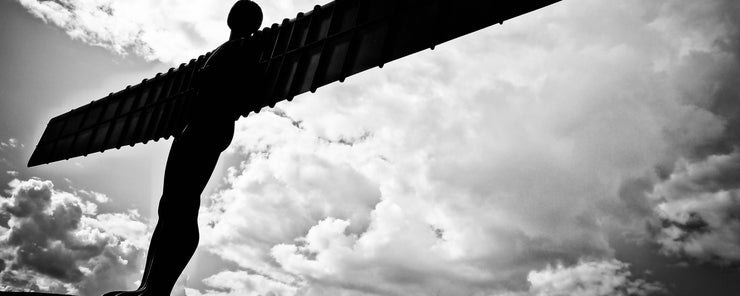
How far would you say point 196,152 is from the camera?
338 centimetres

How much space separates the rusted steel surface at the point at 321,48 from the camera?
3.68m

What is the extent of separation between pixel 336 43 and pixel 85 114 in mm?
6943

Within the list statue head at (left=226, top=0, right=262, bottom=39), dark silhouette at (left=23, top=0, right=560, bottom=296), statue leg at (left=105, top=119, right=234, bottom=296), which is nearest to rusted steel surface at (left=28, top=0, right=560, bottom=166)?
dark silhouette at (left=23, top=0, right=560, bottom=296)

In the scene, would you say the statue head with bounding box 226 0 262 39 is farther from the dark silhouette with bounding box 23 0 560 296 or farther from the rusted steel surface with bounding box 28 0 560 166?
the rusted steel surface with bounding box 28 0 560 166

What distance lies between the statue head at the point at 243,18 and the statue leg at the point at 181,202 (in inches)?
42.8

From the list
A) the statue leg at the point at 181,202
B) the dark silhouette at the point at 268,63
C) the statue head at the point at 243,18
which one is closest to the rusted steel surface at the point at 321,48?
the dark silhouette at the point at 268,63

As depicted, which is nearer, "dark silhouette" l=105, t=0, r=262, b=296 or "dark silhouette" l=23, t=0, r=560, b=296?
"dark silhouette" l=105, t=0, r=262, b=296

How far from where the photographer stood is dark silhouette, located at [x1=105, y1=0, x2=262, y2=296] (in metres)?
3.04

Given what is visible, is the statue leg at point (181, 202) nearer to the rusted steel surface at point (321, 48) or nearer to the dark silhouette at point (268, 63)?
the dark silhouette at point (268, 63)

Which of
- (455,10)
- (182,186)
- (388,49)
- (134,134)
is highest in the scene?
(455,10)

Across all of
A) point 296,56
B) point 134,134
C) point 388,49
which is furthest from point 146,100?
point 388,49

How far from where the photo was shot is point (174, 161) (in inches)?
133

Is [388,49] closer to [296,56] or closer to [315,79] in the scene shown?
[315,79]

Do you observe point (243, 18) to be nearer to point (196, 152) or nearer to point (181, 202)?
point (196, 152)
